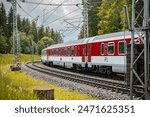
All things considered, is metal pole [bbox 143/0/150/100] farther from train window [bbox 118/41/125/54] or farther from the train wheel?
the train wheel

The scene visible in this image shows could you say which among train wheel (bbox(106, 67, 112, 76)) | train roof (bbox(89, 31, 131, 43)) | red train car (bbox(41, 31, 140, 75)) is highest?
train roof (bbox(89, 31, 131, 43))

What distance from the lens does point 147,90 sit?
13875mm

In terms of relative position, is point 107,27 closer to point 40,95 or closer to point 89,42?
point 89,42

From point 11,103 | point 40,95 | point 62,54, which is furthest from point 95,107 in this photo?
point 62,54

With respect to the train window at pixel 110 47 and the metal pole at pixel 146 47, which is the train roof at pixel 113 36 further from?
the metal pole at pixel 146 47

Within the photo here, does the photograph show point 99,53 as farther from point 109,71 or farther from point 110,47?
point 110,47

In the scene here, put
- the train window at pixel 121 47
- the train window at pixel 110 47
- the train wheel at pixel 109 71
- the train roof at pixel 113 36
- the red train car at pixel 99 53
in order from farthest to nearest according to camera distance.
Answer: the train wheel at pixel 109 71, the train window at pixel 110 47, the red train car at pixel 99 53, the train window at pixel 121 47, the train roof at pixel 113 36

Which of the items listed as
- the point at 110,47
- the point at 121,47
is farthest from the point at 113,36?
the point at 121,47

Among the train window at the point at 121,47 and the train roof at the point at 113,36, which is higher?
the train roof at the point at 113,36

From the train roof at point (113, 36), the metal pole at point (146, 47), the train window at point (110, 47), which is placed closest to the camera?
the metal pole at point (146, 47)

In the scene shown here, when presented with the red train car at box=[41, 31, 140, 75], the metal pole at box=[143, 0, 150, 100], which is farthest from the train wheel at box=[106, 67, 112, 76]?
the metal pole at box=[143, 0, 150, 100]

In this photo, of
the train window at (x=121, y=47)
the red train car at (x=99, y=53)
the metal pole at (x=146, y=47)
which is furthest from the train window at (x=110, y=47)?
the metal pole at (x=146, y=47)

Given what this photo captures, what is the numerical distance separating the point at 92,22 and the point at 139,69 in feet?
187

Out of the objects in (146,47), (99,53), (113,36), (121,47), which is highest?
(113,36)
